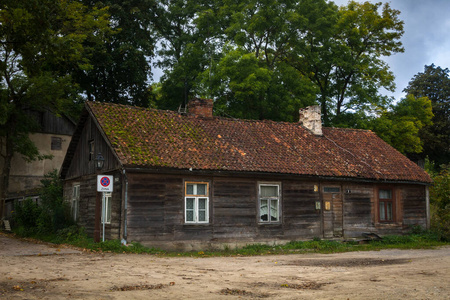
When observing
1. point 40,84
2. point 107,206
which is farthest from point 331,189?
point 40,84

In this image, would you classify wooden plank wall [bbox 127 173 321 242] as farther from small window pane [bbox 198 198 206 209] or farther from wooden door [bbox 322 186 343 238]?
wooden door [bbox 322 186 343 238]

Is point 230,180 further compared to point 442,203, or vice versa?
point 442,203

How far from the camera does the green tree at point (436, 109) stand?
169ft

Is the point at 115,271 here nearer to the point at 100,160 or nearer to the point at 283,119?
the point at 100,160

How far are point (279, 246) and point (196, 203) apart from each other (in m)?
4.18

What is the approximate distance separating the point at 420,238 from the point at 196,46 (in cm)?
2336

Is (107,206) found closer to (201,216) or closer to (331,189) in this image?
(201,216)

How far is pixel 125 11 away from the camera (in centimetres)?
3847

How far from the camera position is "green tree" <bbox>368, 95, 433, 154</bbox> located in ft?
121

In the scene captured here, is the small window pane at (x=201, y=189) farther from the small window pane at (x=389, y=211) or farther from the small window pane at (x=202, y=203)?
the small window pane at (x=389, y=211)

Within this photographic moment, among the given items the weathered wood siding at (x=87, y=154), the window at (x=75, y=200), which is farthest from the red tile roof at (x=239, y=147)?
the window at (x=75, y=200)

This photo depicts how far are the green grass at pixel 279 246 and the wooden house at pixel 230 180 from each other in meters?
0.51

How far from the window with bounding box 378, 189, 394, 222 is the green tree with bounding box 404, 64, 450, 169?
27800mm

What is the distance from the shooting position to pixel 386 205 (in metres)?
25.3
